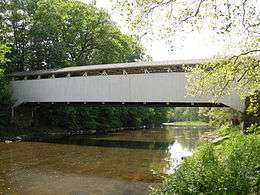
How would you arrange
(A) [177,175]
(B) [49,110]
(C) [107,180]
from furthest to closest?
(B) [49,110], (C) [107,180], (A) [177,175]

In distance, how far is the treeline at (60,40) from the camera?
3606cm

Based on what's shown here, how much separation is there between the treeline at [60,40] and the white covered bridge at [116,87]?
486 cm

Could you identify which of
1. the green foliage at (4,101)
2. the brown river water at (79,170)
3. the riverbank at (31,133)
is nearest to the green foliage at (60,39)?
the riverbank at (31,133)

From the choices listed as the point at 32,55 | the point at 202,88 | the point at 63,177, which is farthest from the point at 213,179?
the point at 32,55

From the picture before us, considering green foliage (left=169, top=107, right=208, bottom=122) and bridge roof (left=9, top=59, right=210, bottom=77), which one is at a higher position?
bridge roof (left=9, top=59, right=210, bottom=77)

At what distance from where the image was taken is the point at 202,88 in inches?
383

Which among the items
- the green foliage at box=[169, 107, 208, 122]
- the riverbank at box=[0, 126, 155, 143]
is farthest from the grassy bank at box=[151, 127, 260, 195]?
the green foliage at box=[169, 107, 208, 122]

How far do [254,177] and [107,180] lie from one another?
6628 millimetres

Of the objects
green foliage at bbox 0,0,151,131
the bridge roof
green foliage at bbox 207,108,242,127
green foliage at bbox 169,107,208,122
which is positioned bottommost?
green foliage at bbox 169,107,208,122

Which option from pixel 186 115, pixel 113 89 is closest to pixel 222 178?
pixel 113 89

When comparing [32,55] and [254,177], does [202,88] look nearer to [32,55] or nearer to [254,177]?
[254,177]

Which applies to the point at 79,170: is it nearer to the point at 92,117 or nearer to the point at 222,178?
the point at 222,178

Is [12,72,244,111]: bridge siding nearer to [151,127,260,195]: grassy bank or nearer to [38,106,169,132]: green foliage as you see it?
[38,106,169,132]: green foliage

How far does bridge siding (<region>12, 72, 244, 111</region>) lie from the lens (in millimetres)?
22969
